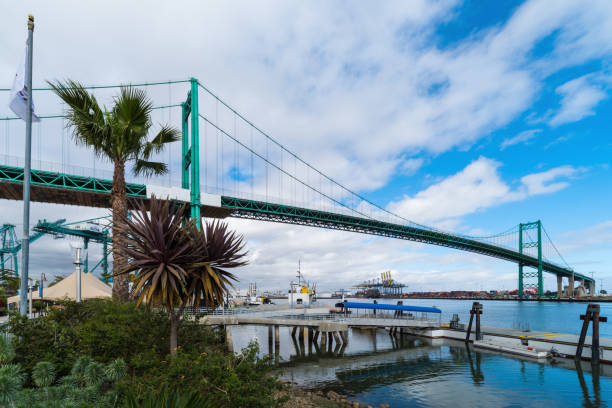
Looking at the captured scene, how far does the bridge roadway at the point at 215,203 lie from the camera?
3241 cm

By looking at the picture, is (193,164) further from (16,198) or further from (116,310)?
(116,310)

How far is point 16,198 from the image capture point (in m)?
35.2

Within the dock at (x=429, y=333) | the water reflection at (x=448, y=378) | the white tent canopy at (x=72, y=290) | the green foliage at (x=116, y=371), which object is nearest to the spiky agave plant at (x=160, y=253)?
the green foliage at (x=116, y=371)

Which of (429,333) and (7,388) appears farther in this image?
(429,333)

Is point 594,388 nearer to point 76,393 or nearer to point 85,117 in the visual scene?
point 76,393

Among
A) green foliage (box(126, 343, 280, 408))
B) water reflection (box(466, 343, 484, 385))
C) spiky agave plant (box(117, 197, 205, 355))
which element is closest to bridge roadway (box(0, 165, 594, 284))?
spiky agave plant (box(117, 197, 205, 355))

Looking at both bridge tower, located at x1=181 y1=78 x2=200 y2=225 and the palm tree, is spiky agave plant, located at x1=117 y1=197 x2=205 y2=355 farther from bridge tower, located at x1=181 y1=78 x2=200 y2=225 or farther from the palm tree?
bridge tower, located at x1=181 y1=78 x2=200 y2=225

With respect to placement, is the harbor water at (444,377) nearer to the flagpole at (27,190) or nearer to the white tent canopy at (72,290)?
the white tent canopy at (72,290)

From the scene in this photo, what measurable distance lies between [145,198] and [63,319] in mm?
26443

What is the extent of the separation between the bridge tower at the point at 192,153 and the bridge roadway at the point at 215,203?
102 cm

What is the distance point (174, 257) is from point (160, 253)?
0.35 meters

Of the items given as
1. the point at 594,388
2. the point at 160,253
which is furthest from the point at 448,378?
the point at 160,253

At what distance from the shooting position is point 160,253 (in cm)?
875

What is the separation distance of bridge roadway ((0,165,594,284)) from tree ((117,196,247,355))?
9.55m
